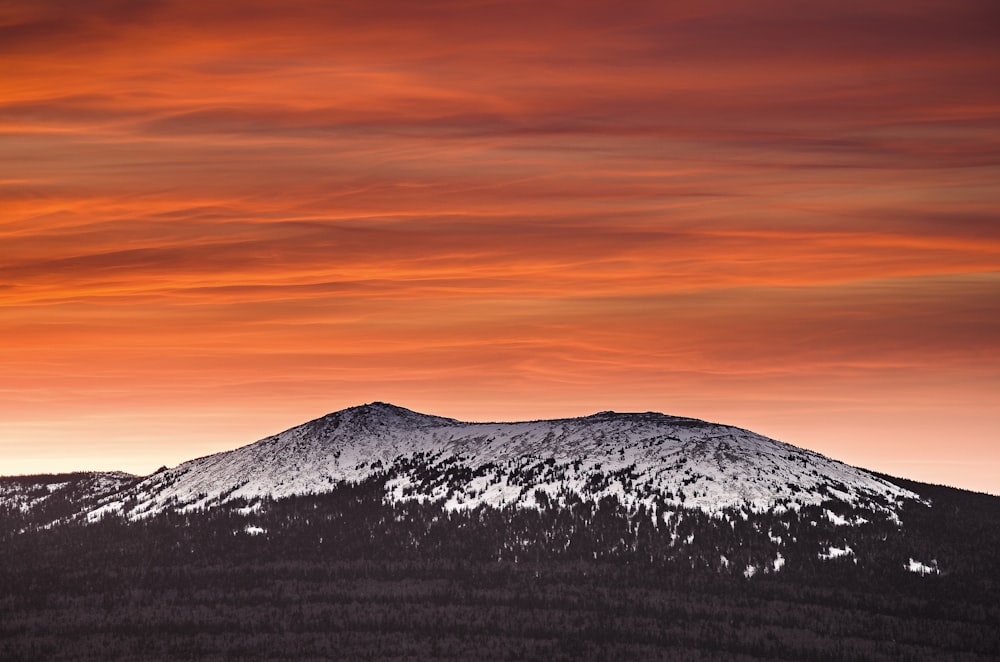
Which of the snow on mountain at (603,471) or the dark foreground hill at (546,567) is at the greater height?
the snow on mountain at (603,471)

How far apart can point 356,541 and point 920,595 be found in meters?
69.9

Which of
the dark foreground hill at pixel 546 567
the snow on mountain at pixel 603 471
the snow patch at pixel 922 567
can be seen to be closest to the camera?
the dark foreground hill at pixel 546 567

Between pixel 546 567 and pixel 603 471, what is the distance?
752 inches

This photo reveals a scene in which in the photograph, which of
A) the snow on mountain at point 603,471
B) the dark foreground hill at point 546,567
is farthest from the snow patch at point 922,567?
the snow on mountain at point 603,471

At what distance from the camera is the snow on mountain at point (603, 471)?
17325 cm

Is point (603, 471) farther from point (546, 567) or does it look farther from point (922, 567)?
point (922, 567)

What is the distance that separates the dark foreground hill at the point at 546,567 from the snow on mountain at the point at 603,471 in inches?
16.2

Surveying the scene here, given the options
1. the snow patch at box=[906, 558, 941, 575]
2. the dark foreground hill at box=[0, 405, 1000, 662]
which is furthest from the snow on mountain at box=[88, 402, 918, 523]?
the snow patch at box=[906, 558, 941, 575]

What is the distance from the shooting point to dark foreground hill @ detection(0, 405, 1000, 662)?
15050cm

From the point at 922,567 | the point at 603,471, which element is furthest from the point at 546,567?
the point at 922,567

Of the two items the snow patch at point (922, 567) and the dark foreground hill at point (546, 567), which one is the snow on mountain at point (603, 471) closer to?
the dark foreground hill at point (546, 567)

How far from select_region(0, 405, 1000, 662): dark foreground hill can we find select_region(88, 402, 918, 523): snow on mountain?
1.35ft

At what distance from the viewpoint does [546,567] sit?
541 feet

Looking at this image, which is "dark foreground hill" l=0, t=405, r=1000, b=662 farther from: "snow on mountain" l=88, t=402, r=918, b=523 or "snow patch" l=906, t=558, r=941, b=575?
"snow on mountain" l=88, t=402, r=918, b=523
